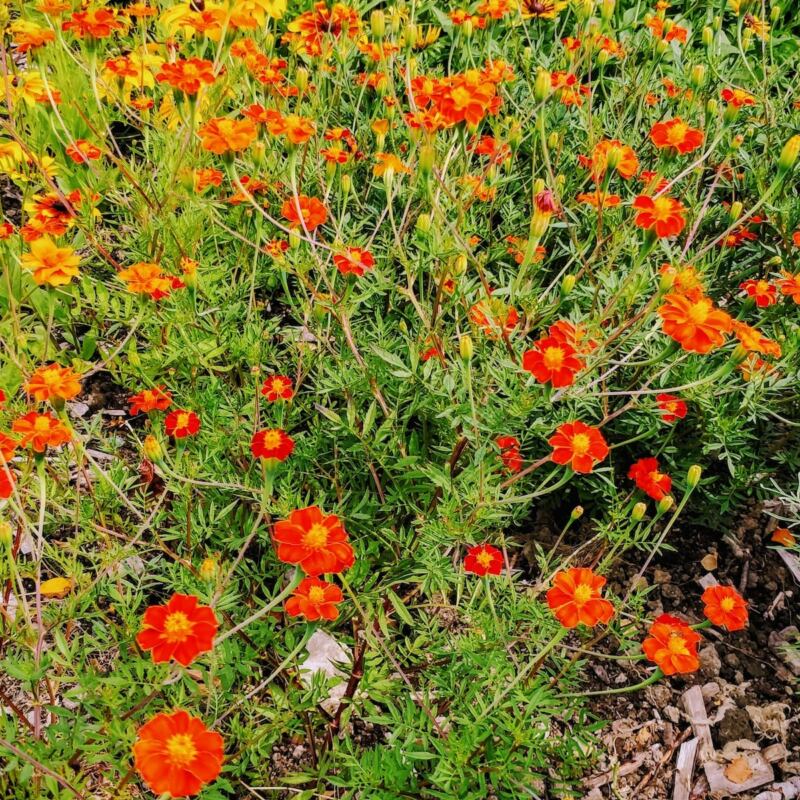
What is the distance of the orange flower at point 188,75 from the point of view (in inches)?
68.6

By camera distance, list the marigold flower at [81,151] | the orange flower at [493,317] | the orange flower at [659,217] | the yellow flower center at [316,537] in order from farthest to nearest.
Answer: the marigold flower at [81,151], the orange flower at [493,317], the orange flower at [659,217], the yellow flower center at [316,537]

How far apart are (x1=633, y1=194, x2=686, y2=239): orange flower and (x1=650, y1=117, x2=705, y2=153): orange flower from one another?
224mm

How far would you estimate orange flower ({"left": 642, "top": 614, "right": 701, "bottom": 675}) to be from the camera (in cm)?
130

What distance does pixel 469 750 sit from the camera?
1.40 m

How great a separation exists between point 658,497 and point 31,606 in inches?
60.5

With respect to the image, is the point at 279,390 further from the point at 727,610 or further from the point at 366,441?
the point at 727,610

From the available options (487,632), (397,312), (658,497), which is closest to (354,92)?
(397,312)

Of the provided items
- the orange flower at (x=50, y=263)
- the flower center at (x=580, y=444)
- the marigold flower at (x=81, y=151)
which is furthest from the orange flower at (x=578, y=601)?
the marigold flower at (x=81, y=151)

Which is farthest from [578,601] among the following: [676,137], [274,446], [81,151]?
[81,151]

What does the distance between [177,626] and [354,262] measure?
85 centimetres

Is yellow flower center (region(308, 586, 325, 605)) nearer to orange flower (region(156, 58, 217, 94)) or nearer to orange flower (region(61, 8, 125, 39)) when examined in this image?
orange flower (region(156, 58, 217, 94))

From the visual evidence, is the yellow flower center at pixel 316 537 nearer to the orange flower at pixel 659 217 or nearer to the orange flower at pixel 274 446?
the orange flower at pixel 274 446

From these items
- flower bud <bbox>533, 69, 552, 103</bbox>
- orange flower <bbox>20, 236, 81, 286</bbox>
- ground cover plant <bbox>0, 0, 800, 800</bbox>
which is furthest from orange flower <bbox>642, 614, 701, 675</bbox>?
orange flower <bbox>20, 236, 81, 286</bbox>

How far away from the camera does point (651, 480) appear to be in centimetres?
172
